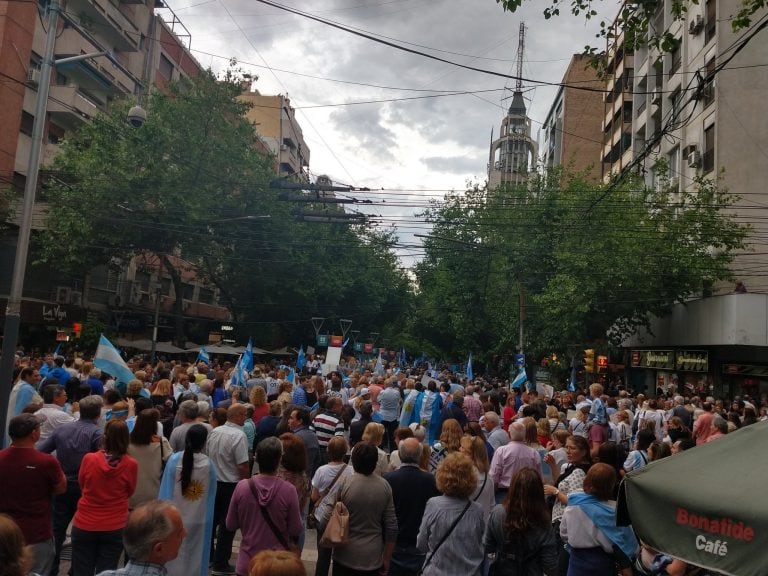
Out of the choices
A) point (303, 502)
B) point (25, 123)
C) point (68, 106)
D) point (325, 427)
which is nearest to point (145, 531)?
point (303, 502)

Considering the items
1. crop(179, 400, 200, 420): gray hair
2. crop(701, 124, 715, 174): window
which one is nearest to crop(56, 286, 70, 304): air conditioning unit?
crop(179, 400, 200, 420): gray hair

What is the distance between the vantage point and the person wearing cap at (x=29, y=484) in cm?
504

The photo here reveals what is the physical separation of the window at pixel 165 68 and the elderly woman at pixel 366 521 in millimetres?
43197

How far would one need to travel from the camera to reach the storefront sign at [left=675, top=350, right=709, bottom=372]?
2808cm

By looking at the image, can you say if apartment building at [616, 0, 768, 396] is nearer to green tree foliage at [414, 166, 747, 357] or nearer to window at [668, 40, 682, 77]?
window at [668, 40, 682, 77]

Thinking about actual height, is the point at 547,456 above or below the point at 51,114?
below

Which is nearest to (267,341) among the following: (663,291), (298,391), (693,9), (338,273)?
(338,273)

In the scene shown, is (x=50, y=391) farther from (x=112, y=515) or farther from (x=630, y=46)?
(x=630, y=46)

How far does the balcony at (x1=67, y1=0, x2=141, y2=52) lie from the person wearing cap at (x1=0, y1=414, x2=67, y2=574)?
105 feet

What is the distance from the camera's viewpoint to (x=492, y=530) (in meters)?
5.04

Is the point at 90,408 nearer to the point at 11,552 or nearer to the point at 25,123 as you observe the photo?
the point at 11,552

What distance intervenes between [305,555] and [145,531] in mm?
5085

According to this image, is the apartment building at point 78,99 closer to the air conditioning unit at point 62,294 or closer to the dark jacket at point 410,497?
the air conditioning unit at point 62,294

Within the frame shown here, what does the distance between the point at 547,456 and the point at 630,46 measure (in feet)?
20.9
